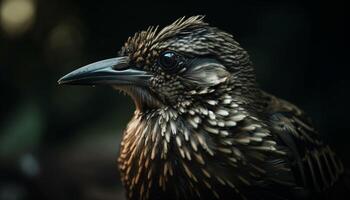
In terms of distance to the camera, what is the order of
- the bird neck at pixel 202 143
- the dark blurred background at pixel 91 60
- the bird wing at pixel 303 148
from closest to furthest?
1. the bird neck at pixel 202 143
2. the bird wing at pixel 303 148
3. the dark blurred background at pixel 91 60

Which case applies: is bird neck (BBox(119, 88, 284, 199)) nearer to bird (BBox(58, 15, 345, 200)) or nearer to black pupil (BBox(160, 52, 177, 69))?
bird (BBox(58, 15, 345, 200))

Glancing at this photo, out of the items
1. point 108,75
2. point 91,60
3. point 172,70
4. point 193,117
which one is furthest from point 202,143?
point 91,60

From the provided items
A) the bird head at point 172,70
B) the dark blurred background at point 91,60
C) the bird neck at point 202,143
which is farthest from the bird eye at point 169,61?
the dark blurred background at point 91,60

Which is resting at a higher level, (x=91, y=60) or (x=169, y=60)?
(x=169, y=60)

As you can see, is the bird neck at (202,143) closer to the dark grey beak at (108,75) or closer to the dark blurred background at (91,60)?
the dark grey beak at (108,75)

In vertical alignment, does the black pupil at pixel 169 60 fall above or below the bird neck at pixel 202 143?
above

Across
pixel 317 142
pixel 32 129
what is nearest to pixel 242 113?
pixel 317 142

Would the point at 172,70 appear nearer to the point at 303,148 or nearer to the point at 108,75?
the point at 108,75

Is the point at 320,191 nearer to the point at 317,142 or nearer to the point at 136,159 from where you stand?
the point at 317,142
